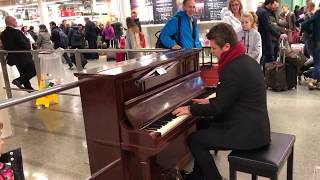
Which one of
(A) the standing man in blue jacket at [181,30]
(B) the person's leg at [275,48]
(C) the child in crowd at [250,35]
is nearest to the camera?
(A) the standing man in blue jacket at [181,30]

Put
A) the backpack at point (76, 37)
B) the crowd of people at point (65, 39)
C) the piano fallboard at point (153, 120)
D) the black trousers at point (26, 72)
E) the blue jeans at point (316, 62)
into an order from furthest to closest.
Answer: the backpack at point (76, 37) → the black trousers at point (26, 72) → the crowd of people at point (65, 39) → the blue jeans at point (316, 62) → the piano fallboard at point (153, 120)

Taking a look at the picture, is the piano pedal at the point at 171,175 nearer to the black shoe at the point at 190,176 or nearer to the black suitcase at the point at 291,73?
the black shoe at the point at 190,176

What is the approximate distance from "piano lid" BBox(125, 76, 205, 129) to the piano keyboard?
0.12 ft

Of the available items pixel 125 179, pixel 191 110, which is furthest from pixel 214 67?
pixel 125 179

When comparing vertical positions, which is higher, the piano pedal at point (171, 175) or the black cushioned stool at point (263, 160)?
the black cushioned stool at point (263, 160)

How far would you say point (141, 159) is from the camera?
2.02 meters

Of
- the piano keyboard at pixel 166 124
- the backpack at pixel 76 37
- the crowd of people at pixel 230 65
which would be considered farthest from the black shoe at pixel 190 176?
the backpack at pixel 76 37

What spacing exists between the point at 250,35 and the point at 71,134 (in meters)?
2.55

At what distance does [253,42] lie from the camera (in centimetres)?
415

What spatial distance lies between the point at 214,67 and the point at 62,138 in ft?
6.69

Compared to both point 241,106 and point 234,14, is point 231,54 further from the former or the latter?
point 234,14

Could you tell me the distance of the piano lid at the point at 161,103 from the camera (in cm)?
207

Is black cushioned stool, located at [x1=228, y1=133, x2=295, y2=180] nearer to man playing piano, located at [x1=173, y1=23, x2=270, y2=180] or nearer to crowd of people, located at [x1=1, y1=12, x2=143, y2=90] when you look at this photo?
man playing piano, located at [x1=173, y1=23, x2=270, y2=180]

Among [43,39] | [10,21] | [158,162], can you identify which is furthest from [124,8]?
[158,162]
